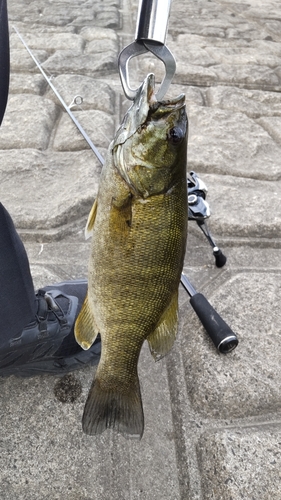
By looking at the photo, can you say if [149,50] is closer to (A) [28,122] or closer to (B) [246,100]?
(A) [28,122]

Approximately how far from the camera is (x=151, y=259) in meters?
1.25

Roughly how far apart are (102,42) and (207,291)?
4257mm

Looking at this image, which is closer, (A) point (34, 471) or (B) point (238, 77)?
(A) point (34, 471)

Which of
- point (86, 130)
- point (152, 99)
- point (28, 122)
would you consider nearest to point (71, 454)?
point (152, 99)

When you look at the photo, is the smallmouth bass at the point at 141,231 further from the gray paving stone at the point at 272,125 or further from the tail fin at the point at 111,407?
the gray paving stone at the point at 272,125

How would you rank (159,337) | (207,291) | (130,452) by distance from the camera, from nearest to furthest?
(159,337)
(130,452)
(207,291)

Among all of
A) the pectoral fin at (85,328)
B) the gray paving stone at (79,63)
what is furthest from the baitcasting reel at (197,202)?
the gray paving stone at (79,63)

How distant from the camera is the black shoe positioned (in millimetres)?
1663

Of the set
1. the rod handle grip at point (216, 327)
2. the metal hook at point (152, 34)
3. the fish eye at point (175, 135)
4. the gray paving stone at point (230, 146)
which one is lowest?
the gray paving stone at point (230, 146)

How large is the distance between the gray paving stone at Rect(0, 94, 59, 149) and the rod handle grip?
2005 mm

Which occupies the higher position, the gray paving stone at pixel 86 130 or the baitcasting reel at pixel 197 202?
the baitcasting reel at pixel 197 202

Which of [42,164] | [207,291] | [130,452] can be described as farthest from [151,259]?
[42,164]

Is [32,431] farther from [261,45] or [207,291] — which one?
[261,45]

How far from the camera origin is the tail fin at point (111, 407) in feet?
4.64
